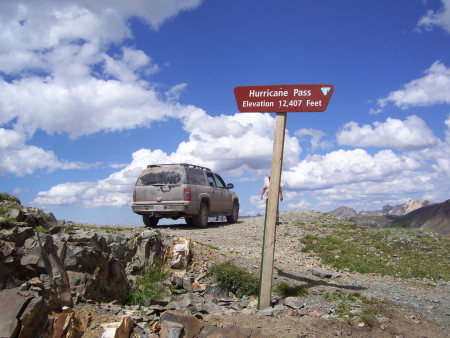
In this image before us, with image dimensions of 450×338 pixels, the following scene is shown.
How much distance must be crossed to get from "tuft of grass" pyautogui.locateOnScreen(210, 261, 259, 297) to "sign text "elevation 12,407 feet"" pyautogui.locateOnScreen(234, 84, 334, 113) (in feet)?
9.56

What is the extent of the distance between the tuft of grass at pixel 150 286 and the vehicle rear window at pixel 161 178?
6840 mm

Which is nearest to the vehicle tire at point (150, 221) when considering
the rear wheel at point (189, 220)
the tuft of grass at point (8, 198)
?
the rear wheel at point (189, 220)

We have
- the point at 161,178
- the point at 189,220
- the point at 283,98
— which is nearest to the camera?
the point at 283,98

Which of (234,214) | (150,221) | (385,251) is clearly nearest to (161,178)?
(150,221)

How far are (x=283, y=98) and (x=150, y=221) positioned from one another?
10513 mm

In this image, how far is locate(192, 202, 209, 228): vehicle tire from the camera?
15.9 m

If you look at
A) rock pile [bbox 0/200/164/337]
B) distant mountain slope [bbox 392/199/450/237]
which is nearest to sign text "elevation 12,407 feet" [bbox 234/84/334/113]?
rock pile [bbox 0/200/164/337]

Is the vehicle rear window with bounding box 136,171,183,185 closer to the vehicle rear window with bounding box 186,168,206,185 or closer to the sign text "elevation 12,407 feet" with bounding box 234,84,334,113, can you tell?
the vehicle rear window with bounding box 186,168,206,185

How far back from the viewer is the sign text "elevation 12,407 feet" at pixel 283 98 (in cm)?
689

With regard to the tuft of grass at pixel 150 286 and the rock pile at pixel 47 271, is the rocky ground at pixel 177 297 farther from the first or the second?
the tuft of grass at pixel 150 286

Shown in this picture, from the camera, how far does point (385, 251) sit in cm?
1444

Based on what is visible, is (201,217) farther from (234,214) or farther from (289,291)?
(289,291)

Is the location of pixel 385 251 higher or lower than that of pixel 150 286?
higher

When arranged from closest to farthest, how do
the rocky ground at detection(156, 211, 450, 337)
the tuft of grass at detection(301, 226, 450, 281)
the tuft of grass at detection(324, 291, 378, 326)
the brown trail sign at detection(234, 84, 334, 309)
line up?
the rocky ground at detection(156, 211, 450, 337) < the tuft of grass at detection(324, 291, 378, 326) < the brown trail sign at detection(234, 84, 334, 309) < the tuft of grass at detection(301, 226, 450, 281)
